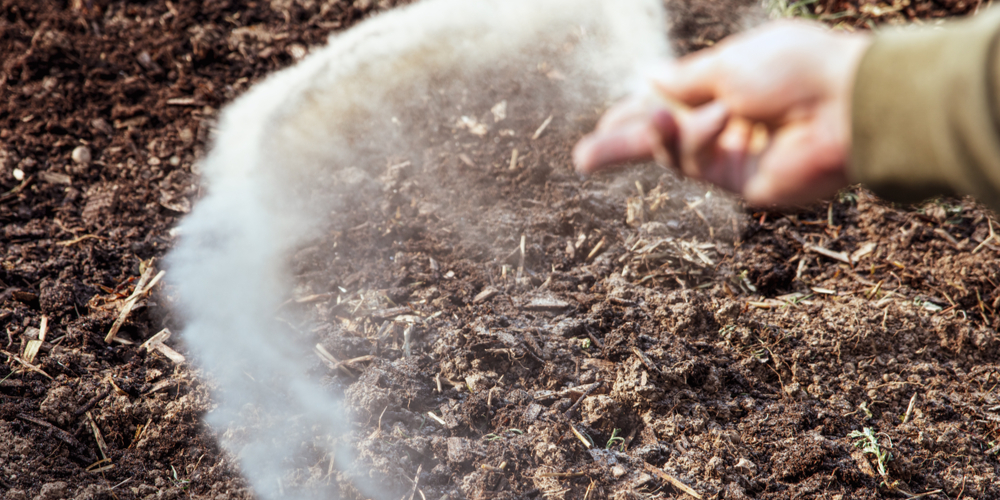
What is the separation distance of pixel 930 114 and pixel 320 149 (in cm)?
294

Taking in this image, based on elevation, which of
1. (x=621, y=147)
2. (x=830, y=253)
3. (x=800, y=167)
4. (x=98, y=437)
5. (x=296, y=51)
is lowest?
(x=98, y=437)

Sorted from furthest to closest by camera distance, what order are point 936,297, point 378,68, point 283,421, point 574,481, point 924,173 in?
1. point 378,68
2. point 936,297
3. point 283,421
4. point 574,481
5. point 924,173

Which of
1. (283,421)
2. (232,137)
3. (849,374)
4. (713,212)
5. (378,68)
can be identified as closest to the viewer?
(283,421)

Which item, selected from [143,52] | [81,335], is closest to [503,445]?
[81,335]

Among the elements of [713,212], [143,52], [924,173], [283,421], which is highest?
[924,173]

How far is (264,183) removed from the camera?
3205 millimetres

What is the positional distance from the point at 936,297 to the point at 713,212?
1.12 m

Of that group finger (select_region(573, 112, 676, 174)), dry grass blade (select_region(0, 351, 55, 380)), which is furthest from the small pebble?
finger (select_region(573, 112, 676, 174))

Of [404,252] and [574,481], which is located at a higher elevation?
[404,252]

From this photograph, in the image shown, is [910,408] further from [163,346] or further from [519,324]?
[163,346]

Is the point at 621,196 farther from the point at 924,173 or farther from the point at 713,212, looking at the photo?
the point at 924,173

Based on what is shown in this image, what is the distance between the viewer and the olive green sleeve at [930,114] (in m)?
1.03

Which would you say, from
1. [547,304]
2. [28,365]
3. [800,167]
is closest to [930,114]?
[800,167]

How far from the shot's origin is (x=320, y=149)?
3.34 metres
